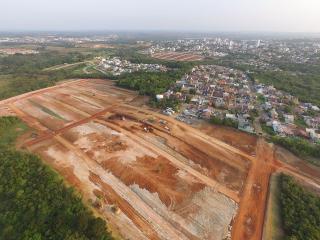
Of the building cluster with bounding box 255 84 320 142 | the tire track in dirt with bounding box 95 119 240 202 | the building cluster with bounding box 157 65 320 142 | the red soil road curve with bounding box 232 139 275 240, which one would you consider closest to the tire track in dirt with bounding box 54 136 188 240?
the red soil road curve with bounding box 232 139 275 240

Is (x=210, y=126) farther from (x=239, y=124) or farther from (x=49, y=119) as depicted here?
(x=49, y=119)

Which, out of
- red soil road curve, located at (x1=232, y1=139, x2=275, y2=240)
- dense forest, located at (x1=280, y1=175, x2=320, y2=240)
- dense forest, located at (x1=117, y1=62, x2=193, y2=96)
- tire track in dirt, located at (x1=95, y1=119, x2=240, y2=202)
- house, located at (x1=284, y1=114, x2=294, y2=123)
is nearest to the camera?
dense forest, located at (x1=280, y1=175, x2=320, y2=240)

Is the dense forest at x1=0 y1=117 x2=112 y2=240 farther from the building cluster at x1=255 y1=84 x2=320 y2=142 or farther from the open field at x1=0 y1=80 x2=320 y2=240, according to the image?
the building cluster at x1=255 y1=84 x2=320 y2=142

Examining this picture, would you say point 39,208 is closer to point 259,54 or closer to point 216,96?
point 216,96

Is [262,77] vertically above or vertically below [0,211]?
below

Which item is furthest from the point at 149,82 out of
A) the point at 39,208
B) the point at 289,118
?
the point at 39,208

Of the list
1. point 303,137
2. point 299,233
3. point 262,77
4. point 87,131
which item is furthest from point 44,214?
point 262,77

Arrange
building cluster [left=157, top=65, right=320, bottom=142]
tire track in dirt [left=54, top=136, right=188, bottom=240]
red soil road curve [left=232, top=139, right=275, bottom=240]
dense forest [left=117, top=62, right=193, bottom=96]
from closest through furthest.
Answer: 1. tire track in dirt [left=54, top=136, right=188, bottom=240]
2. red soil road curve [left=232, top=139, right=275, bottom=240]
3. building cluster [left=157, top=65, right=320, bottom=142]
4. dense forest [left=117, top=62, right=193, bottom=96]

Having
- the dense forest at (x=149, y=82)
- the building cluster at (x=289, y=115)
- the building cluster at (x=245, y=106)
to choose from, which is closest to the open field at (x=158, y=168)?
the building cluster at (x=245, y=106)
